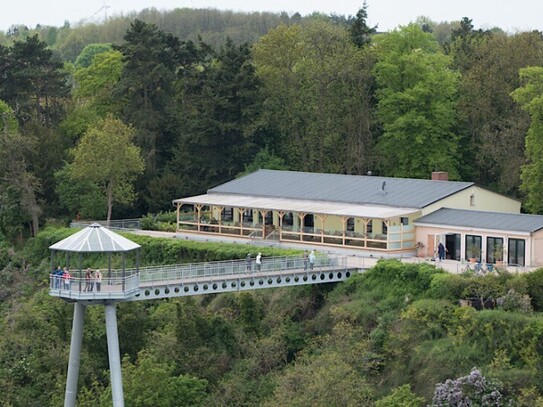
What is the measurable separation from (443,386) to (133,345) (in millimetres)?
14928

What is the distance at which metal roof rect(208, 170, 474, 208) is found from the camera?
6406cm

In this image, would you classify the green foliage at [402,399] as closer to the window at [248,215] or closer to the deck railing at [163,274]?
the deck railing at [163,274]

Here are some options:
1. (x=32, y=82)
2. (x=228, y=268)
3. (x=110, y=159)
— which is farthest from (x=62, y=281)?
(x=32, y=82)

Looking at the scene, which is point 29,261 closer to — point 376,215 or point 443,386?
point 376,215

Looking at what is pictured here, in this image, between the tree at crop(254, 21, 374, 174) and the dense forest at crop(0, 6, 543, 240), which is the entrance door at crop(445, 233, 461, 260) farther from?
the tree at crop(254, 21, 374, 174)

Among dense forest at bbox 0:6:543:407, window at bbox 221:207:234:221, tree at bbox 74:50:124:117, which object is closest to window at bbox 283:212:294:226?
window at bbox 221:207:234:221

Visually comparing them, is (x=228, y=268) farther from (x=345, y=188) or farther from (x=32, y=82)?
(x=32, y=82)

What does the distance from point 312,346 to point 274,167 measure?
26048 mm

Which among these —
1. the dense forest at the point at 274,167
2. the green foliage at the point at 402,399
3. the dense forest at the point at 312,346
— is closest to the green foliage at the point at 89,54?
the dense forest at the point at 274,167

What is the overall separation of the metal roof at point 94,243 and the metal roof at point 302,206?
15.7 meters

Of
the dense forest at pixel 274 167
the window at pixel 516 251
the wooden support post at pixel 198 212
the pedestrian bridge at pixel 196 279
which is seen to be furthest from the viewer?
the wooden support post at pixel 198 212

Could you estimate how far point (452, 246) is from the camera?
6053 cm

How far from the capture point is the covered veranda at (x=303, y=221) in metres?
61.6

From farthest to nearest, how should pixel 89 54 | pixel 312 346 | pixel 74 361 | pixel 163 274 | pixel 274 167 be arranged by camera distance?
pixel 89 54 < pixel 274 167 < pixel 312 346 < pixel 163 274 < pixel 74 361
